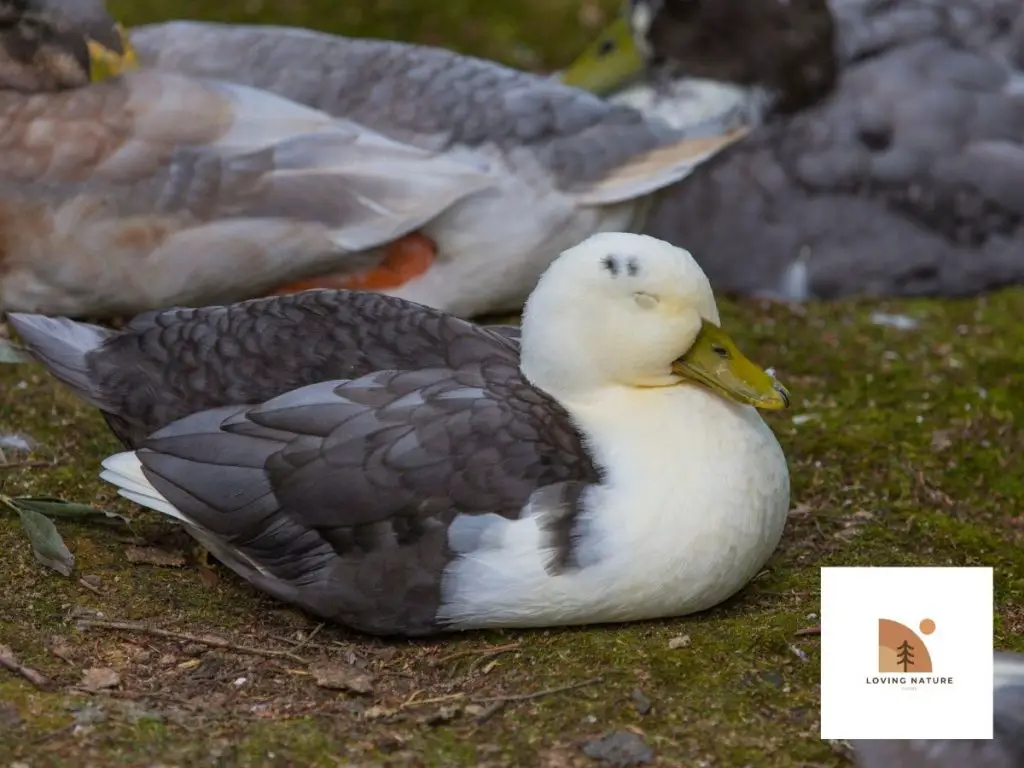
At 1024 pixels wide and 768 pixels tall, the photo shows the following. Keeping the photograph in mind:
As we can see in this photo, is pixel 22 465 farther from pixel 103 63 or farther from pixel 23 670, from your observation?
pixel 103 63

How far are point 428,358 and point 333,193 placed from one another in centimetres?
168

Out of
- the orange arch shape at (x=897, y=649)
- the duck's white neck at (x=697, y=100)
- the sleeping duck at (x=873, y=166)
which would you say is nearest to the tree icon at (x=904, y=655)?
the orange arch shape at (x=897, y=649)

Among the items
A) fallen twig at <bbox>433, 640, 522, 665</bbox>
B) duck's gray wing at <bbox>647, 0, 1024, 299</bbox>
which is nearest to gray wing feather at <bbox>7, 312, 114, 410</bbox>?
fallen twig at <bbox>433, 640, 522, 665</bbox>

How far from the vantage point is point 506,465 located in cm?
346

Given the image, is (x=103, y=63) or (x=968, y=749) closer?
(x=968, y=749)

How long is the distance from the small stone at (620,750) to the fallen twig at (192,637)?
27.9 inches

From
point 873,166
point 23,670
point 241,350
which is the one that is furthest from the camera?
point 873,166

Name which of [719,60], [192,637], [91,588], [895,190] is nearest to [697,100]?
[719,60]

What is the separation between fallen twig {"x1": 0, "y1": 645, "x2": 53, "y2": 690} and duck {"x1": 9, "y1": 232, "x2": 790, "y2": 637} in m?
0.48

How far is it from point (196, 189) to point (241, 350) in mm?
1542

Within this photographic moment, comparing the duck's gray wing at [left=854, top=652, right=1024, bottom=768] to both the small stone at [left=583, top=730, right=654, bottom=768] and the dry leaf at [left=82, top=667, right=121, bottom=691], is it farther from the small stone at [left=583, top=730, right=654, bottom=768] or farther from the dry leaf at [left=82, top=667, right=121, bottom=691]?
the dry leaf at [left=82, top=667, right=121, bottom=691]

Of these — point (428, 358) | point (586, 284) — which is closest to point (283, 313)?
point (428, 358)

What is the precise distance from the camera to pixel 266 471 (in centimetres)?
354

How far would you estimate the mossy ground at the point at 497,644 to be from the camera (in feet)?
10.1
